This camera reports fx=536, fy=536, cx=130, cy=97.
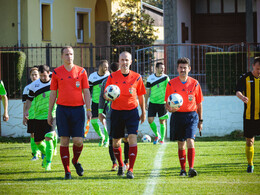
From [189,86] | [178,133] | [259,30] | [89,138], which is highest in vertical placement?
[259,30]

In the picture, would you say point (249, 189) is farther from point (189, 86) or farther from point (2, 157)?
point (2, 157)

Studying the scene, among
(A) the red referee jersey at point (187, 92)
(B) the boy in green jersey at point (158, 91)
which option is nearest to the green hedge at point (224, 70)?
(B) the boy in green jersey at point (158, 91)

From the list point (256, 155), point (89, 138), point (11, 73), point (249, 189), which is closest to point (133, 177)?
point (249, 189)

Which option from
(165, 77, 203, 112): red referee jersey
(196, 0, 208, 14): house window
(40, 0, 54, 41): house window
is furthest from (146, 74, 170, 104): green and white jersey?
(196, 0, 208, 14): house window

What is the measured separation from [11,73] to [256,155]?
30.7 ft

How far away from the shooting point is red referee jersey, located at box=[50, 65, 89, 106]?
29.1ft

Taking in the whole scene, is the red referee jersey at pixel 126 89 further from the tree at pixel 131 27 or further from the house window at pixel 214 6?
the tree at pixel 131 27

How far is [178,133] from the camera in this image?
9055 mm

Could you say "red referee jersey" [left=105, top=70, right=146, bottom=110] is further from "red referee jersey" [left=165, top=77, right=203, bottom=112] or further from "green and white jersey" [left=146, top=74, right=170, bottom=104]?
"green and white jersey" [left=146, top=74, right=170, bottom=104]

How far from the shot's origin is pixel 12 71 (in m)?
18.0

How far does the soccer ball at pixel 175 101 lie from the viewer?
882 centimetres

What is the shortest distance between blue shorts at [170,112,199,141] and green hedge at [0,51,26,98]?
9961mm

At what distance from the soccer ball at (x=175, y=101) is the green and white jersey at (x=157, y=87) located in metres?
5.96

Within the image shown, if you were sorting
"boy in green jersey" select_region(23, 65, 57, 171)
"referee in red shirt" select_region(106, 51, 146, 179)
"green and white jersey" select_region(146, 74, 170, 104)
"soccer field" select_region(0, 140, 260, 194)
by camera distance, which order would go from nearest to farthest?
1. "soccer field" select_region(0, 140, 260, 194)
2. "referee in red shirt" select_region(106, 51, 146, 179)
3. "boy in green jersey" select_region(23, 65, 57, 171)
4. "green and white jersey" select_region(146, 74, 170, 104)
